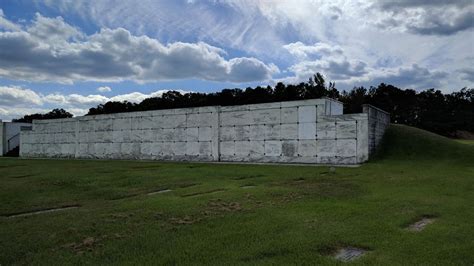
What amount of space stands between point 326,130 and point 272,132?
387 centimetres

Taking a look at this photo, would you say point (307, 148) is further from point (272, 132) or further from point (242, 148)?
point (242, 148)

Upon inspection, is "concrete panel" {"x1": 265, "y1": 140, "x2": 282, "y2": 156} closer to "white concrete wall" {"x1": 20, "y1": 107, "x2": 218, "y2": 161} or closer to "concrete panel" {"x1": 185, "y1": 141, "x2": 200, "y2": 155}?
"white concrete wall" {"x1": 20, "y1": 107, "x2": 218, "y2": 161}

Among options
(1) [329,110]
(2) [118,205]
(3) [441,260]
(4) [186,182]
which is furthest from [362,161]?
(3) [441,260]

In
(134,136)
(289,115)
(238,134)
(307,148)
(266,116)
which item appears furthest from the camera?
(134,136)

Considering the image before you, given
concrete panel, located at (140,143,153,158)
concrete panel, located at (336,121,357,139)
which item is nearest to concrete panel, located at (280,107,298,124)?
concrete panel, located at (336,121,357,139)

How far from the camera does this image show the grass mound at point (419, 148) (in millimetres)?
24688

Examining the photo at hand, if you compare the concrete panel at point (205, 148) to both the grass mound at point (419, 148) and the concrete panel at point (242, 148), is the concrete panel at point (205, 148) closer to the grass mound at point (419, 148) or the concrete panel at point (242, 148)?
the concrete panel at point (242, 148)

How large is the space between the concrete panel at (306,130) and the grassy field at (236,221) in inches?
399

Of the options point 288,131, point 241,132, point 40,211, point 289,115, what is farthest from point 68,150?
point 40,211

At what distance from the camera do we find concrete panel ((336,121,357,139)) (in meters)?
24.3

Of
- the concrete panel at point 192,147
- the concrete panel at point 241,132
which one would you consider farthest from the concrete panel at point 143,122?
the concrete panel at point 241,132

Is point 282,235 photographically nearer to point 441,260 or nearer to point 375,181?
point 441,260

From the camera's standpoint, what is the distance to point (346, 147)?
24562mm

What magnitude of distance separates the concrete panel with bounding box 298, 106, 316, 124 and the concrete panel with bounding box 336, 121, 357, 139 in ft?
5.71
